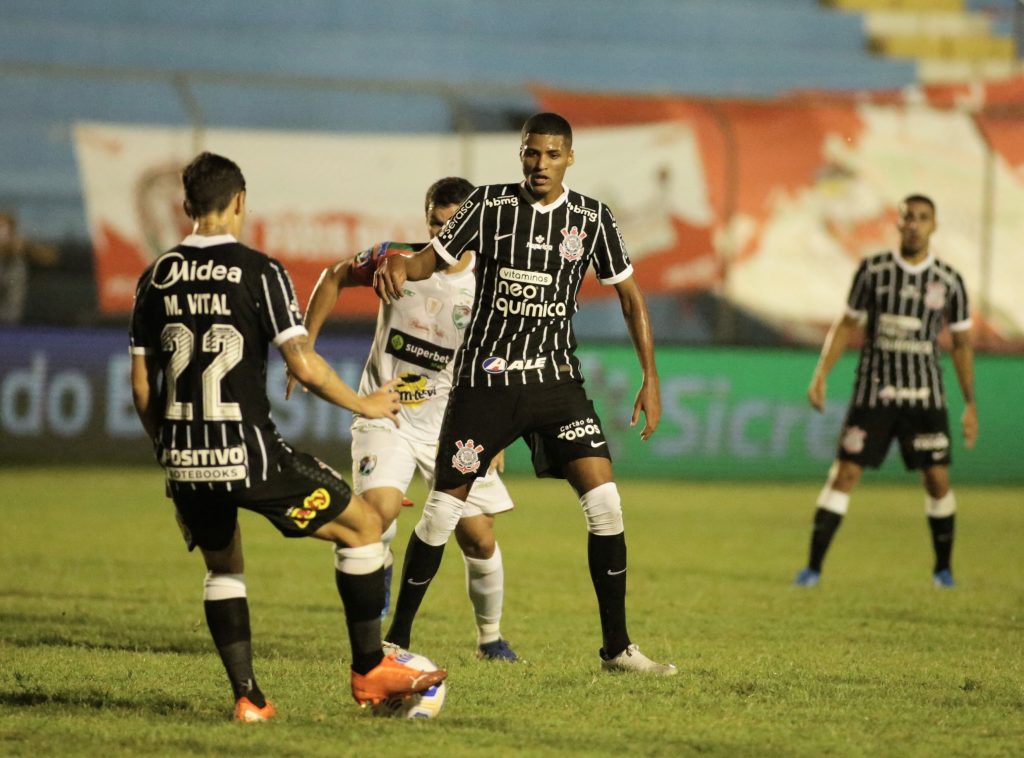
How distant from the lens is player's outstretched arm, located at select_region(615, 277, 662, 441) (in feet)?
20.7

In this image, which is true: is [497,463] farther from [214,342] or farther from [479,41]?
[479,41]

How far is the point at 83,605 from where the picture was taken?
26.6ft

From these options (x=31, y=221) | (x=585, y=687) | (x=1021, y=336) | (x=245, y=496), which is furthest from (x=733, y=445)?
(x=245, y=496)

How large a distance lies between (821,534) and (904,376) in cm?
114

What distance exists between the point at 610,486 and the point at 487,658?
1.00 m

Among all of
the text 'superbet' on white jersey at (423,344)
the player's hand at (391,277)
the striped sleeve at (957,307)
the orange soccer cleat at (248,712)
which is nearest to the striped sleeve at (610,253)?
the player's hand at (391,277)

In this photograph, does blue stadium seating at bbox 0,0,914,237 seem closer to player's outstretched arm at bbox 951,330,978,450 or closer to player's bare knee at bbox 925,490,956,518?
player's outstretched arm at bbox 951,330,978,450

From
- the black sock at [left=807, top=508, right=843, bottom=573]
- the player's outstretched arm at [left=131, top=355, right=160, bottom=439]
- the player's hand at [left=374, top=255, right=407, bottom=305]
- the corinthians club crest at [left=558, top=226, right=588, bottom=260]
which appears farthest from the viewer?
the black sock at [left=807, top=508, right=843, bottom=573]

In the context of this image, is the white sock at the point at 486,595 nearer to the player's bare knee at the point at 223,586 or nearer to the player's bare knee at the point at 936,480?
the player's bare knee at the point at 223,586

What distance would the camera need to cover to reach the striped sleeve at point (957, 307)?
9844 millimetres

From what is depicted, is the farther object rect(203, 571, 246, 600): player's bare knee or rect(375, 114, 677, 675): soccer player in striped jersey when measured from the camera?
rect(375, 114, 677, 675): soccer player in striped jersey

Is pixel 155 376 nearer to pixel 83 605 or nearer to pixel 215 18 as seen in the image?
pixel 83 605

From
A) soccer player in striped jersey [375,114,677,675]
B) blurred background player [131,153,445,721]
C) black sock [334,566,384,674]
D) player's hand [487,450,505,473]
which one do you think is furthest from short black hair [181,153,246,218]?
Answer: player's hand [487,450,505,473]

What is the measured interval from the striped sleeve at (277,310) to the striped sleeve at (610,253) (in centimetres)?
167
